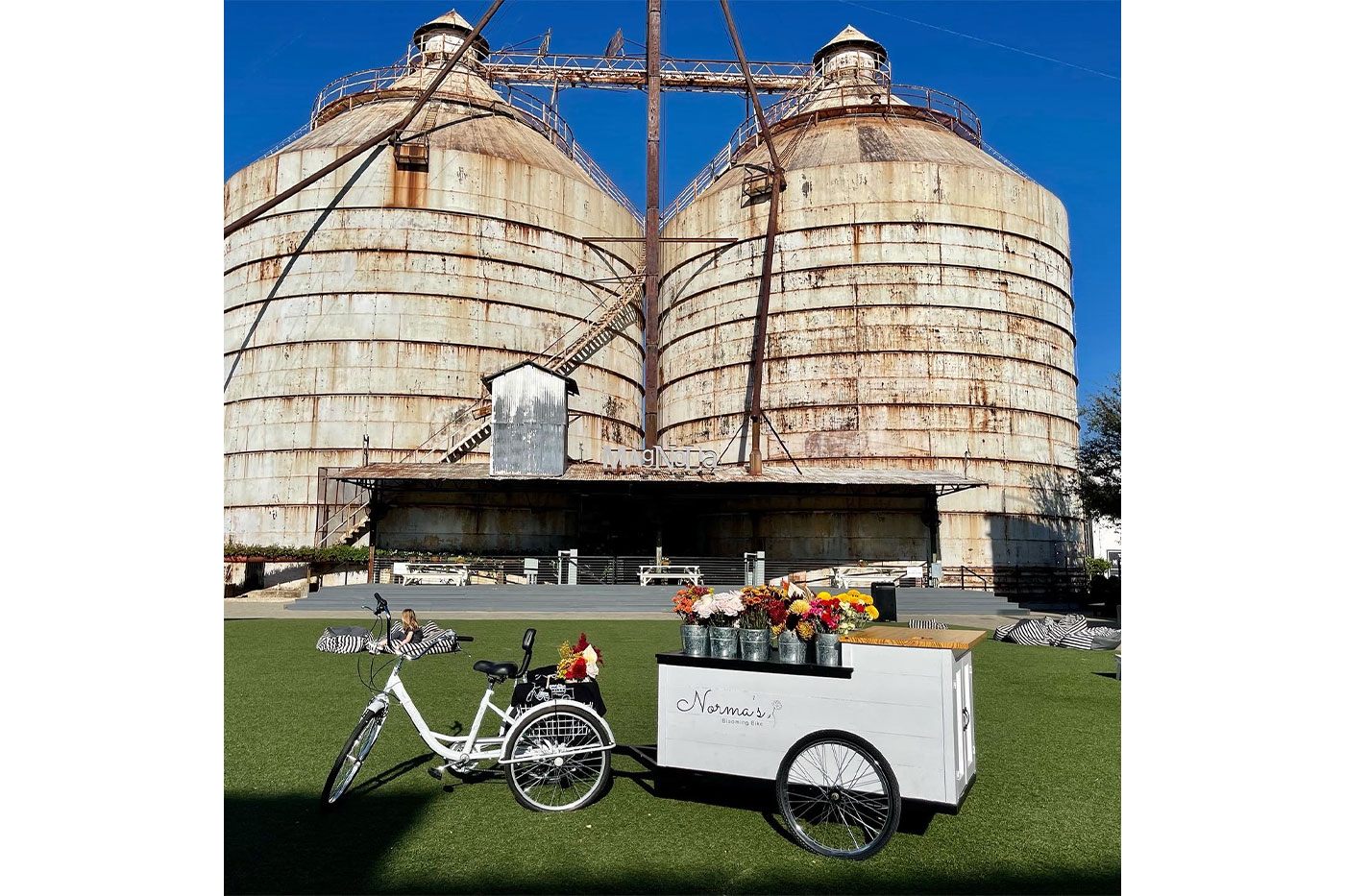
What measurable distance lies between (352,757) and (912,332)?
91.6ft

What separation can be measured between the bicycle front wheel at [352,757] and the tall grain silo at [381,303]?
2573 centimetres

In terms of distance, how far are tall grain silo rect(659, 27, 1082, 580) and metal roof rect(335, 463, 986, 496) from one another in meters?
2.67

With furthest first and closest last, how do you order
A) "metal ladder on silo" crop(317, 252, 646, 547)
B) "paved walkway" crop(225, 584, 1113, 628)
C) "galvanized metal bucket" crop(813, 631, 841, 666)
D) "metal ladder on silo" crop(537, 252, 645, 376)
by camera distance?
"metal ladder on silo" crop(537, 252, 645, 376), "metal ladder on silo" crop(317, 252, 646, 547), "paved walkway" crop(225, 584, 1113, 628), "galvanized metal bucket" crop(813, 631, 841, 666)

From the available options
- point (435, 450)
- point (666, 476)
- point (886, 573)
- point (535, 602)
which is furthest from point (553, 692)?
point (435, 450)

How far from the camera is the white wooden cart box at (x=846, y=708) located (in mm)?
4840

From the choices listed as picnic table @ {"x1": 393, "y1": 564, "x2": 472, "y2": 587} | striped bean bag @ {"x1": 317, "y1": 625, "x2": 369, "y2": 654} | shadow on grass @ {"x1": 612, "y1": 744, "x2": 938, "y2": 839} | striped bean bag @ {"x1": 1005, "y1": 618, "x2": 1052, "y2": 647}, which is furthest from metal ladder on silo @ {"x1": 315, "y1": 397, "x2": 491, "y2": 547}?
shadow on grass @ {"x1": 612, "y1": 744, "x2": 938, "y2": 839}

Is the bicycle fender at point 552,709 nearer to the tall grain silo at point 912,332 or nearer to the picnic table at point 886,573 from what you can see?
the picnic table at point 886,573

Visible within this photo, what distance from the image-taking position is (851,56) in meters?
39.5

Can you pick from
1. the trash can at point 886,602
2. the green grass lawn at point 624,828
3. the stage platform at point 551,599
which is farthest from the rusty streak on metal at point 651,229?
the green grass lawn at point 624,828

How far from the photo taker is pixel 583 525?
32.3 metres

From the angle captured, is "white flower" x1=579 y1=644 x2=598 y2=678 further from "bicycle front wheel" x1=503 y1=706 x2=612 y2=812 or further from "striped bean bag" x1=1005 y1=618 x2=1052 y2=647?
"striped bean bag" x1=1005 y1=618 x2=1052 y2=647

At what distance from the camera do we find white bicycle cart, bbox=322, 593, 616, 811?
5614 millimetres

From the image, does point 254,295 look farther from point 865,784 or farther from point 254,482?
point 865,784

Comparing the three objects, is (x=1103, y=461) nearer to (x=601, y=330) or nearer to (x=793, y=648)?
(x=601, y=330)
